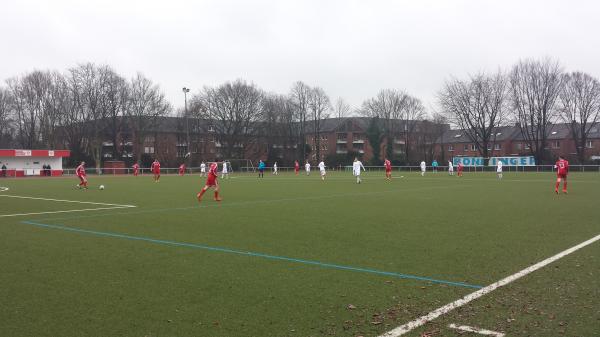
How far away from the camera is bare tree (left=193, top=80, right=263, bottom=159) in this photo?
78.6 m

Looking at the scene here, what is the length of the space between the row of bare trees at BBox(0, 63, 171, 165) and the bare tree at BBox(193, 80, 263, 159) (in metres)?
7.69

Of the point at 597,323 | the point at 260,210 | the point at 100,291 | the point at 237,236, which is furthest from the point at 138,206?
the point at 597,323

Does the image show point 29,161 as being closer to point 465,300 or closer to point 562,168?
point 562,168

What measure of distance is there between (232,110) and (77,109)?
24.2 m

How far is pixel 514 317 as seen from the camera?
4.70 meters

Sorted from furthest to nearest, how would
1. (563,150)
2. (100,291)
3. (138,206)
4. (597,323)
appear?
(563,150), (138,206), (100,291), (597,323)

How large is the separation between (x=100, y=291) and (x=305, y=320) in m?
2.76

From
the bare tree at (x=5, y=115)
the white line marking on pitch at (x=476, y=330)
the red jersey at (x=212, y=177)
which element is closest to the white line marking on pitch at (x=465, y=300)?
the white line marking on pitch at (x=476, y=330)

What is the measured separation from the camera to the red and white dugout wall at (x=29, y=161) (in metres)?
57.6

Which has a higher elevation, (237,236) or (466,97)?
(466,97)

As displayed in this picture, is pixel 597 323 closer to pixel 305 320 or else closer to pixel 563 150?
pixel 305 320

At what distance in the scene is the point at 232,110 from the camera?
7912cm

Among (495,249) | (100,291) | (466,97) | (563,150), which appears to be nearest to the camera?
(100,291)

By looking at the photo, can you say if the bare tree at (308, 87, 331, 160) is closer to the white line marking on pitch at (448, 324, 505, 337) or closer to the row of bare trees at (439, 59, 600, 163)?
the row of bare trees at (439, 59, 600, 163)
